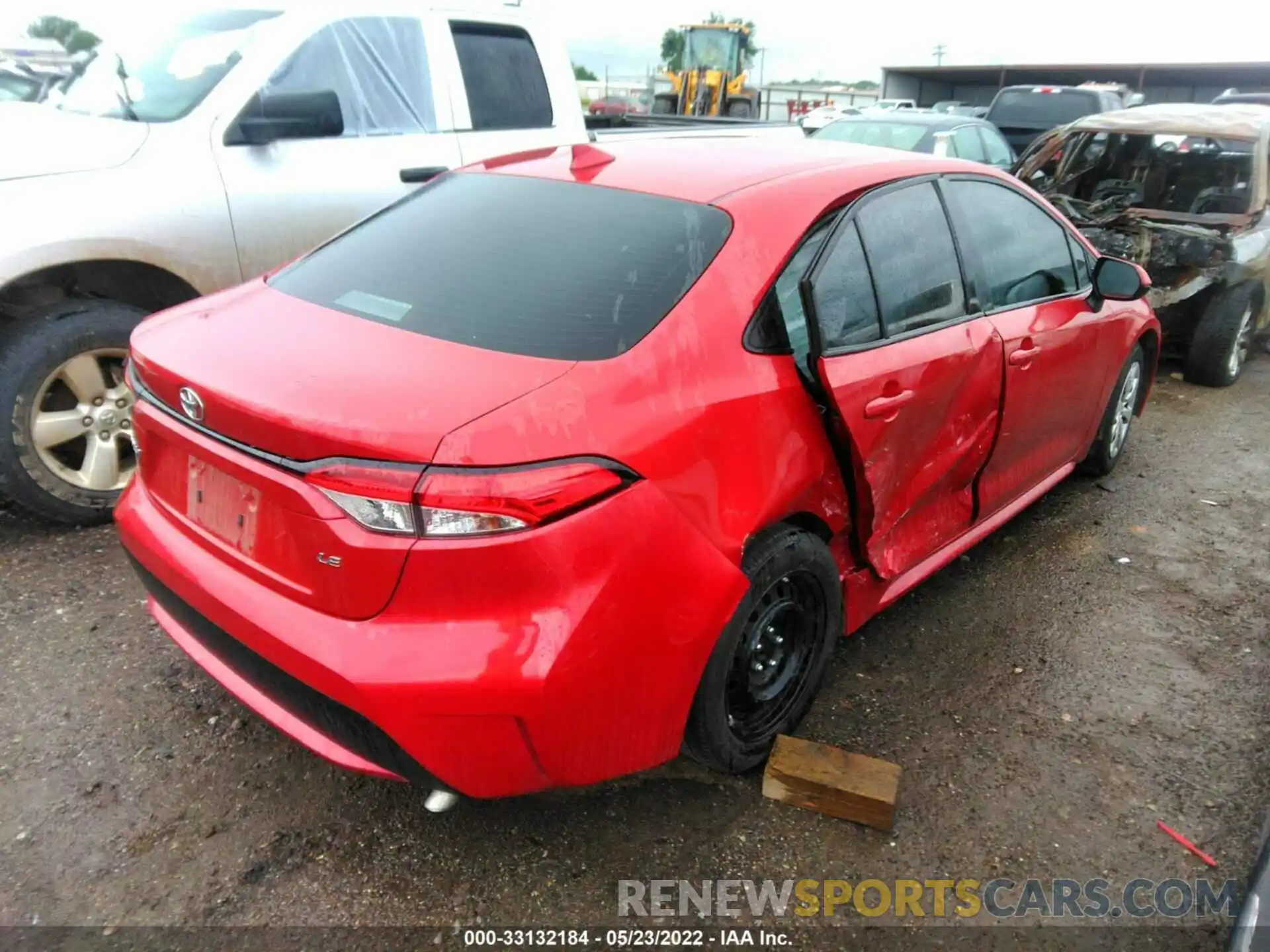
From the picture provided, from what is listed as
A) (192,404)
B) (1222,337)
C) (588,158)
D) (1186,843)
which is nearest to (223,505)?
(192,404)

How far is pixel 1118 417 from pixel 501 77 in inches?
141

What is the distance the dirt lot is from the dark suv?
12881 mm

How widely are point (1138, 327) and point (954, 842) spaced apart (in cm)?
290

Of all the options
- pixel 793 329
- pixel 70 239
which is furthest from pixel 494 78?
pixel 793 329

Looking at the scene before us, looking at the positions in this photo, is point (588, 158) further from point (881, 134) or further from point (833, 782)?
point (881, 134)

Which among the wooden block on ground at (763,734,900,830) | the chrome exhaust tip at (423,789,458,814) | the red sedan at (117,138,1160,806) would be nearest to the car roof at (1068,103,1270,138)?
the red sedan at (117,138,1160,806)

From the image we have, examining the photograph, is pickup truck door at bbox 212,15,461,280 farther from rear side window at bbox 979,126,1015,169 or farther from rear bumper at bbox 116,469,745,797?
rear side window at bbox 979,126,1015,169

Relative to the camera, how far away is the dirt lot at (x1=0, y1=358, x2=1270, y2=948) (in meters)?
2.21

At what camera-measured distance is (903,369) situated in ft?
8.70

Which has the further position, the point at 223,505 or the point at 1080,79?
the point at 1080,79

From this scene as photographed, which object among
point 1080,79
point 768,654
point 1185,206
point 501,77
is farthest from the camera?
point 1080,79

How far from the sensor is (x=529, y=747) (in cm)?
191

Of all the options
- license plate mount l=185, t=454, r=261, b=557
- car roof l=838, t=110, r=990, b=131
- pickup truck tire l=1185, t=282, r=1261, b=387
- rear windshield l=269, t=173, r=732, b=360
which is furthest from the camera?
car roof l=838, t=110, r=990, b=131

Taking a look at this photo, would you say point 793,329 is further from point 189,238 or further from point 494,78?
point 494,78
